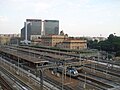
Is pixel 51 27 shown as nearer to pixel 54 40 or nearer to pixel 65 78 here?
pixel 54 40

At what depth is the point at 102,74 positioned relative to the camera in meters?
21.5

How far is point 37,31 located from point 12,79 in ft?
227

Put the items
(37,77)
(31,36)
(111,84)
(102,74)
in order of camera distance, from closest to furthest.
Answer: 1. (111,84)
2. (37,77)
3. (102,74)
4. (31,36)

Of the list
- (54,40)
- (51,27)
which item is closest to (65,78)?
(54,40)

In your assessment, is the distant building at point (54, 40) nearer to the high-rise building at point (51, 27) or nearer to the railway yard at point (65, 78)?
the high-rise building at point (51, 27)

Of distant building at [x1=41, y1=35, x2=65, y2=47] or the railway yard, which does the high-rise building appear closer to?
distant building at [x1=41, y1=35, x2=65, y2=47]

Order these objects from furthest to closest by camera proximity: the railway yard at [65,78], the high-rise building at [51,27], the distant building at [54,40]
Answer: the high-rise building at [51,27]
the distant building at [54,40]
the railway yard at [65,78]

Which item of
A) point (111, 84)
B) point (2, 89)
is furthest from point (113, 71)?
point (2, 89)

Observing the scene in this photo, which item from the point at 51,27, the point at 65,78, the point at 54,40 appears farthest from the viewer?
the point at 51,27

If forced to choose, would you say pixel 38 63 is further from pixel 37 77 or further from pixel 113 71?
pixel 113 71

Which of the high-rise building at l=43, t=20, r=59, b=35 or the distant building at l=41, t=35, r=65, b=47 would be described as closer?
the distant building at l=41, t=35, r=65, b=47

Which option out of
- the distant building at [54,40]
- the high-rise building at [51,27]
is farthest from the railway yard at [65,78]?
the high-rise building at [51,27]

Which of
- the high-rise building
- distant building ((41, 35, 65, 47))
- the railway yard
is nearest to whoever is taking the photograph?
the railway yard

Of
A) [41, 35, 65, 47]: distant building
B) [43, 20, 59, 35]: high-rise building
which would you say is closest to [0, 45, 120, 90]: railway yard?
[41, 35, 65, 47]: distant building
